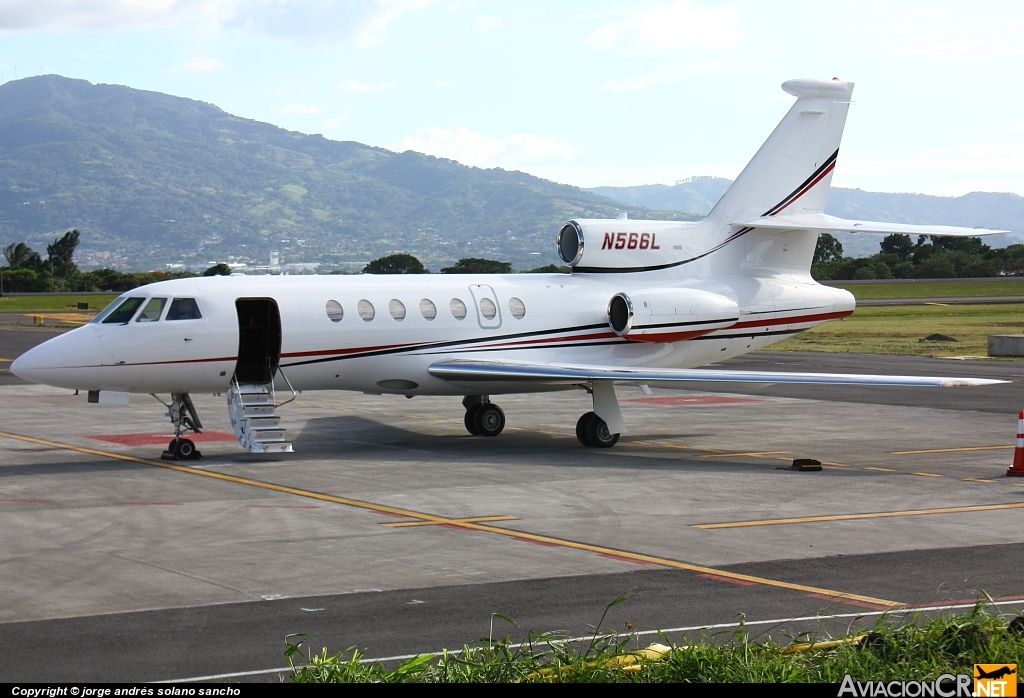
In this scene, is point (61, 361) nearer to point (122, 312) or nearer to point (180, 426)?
point (122, 312)

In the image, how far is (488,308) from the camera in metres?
23.1

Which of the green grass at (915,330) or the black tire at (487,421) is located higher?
the green grass at (915,330)

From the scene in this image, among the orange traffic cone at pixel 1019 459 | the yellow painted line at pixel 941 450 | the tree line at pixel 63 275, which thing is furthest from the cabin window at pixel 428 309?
the tree line at pixel 63 275

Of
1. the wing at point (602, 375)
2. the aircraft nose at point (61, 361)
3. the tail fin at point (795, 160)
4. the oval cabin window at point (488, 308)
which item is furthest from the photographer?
the tail fin at point (795, 160)

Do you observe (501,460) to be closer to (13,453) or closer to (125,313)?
(125,313)

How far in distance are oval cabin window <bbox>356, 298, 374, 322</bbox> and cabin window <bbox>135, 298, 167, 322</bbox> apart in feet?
11.4

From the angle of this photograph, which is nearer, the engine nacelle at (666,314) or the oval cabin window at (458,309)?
the oval cabin window at (458,309)

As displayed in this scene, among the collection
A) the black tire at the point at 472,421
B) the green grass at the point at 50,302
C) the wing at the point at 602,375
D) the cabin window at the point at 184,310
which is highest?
the cabin window at the point at 184,310

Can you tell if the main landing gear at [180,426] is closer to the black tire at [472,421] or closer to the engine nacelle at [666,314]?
the black tire at [472,421]

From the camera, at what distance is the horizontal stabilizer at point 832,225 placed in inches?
926

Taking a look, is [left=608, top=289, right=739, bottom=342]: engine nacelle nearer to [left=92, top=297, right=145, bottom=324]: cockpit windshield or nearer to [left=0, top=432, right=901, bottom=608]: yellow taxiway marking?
[left=0, top=432, right=901, bottom=608]: yellow taxiway marking

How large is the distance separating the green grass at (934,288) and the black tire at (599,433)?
74.1 meters

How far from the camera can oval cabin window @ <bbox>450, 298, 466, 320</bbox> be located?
2275cm

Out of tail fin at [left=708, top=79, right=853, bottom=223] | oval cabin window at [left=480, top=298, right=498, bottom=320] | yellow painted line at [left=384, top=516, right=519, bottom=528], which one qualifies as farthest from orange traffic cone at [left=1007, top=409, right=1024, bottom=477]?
oval cabin window at [left=480, top=298, right=498, bottom=320]
